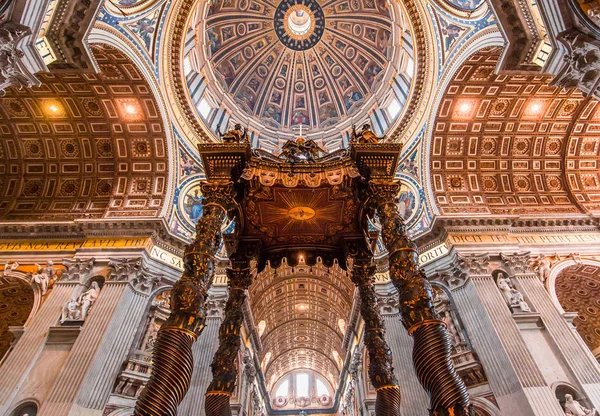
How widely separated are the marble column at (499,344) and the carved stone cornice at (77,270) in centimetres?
1166

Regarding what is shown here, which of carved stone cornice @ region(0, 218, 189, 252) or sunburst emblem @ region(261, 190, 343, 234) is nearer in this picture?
sunburst emblem @ region(261, 190, 343, 234)

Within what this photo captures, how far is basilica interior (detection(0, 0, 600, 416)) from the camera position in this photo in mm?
5773

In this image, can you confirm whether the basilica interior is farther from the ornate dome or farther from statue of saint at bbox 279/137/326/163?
the ornate dome

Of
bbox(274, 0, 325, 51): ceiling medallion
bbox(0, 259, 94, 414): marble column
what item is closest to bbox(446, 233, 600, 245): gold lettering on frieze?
bbox(0, 259, 94, 414): marble column

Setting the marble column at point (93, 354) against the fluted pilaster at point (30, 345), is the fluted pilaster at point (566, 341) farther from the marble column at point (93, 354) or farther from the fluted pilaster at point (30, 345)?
the fluted pilaster at point (30, 345)

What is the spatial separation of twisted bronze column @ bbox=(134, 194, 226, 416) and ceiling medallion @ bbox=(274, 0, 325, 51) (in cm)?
2120

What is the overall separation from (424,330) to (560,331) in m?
8.40

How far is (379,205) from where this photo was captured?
5.40m

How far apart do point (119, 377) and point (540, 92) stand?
16.1 meters

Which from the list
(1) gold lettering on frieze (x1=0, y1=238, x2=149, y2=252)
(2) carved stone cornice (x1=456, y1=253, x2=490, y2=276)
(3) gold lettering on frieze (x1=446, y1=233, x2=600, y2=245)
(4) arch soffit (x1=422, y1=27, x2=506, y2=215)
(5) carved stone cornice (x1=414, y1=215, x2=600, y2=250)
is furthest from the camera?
(5) carved stone cornice (x1=414, y1=215, x2=600, y2=250)

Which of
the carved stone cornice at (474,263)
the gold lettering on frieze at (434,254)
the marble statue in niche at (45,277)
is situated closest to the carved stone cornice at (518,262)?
the carved stone cornice at (474,263)

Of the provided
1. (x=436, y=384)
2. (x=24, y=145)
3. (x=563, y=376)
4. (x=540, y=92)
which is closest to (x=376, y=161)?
(x=436, y=384)

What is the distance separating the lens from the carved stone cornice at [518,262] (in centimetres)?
1101

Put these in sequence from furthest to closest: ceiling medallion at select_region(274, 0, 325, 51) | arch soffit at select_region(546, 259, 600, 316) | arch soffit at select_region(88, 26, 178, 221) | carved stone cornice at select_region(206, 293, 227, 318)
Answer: ceiling medallion at select_region(274, 0, 325, 51) < carved stone cornice at select_region(206, 293, 227, 318) < arch soffit at select_region(546, 259, 600, 316) < arch soffit at select_region(88, 26, 178, 221)
